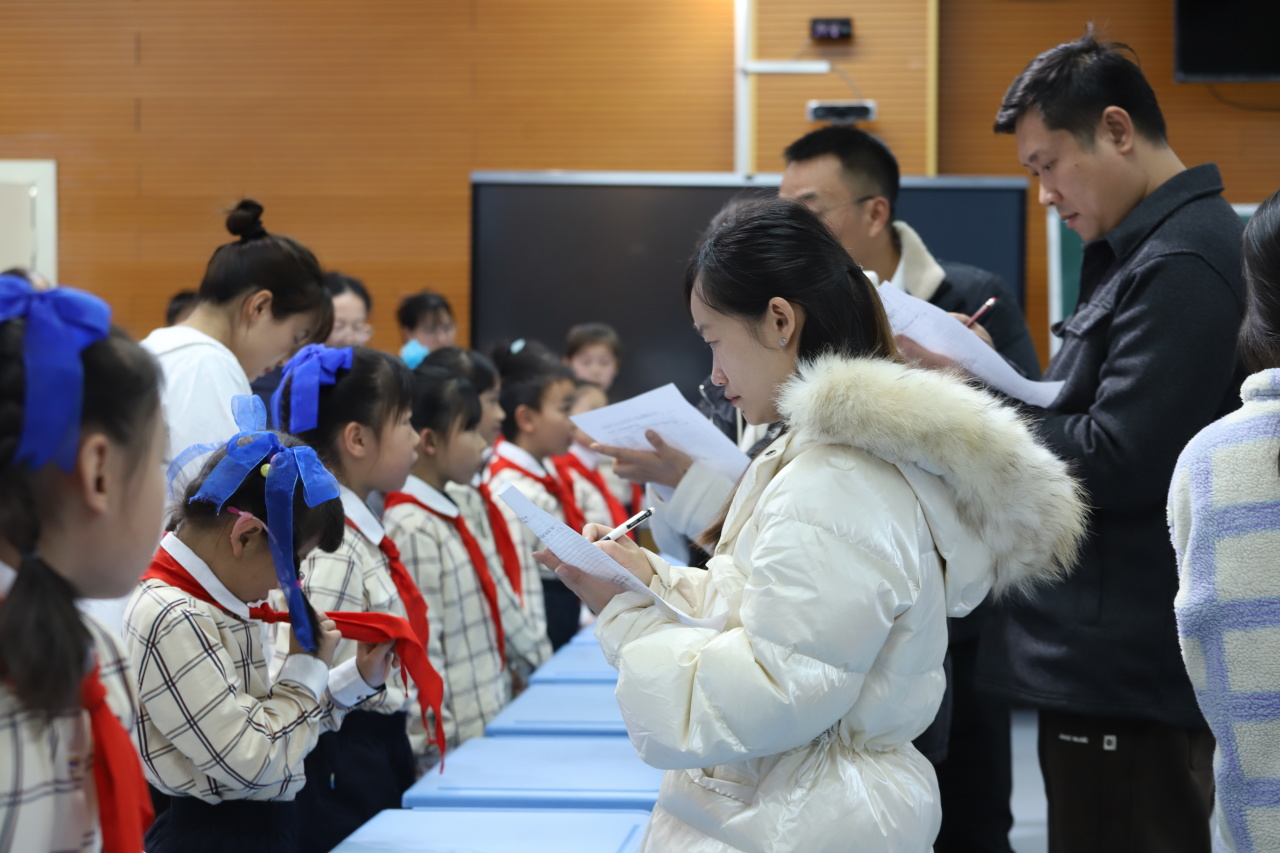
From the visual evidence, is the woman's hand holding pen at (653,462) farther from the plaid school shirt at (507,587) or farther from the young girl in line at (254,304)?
the plaid school shirt at (507,587)

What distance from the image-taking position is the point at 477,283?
611 centimetres

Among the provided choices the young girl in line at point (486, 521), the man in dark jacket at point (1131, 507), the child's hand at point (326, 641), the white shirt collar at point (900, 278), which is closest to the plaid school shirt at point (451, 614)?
the young girl in line at point (486, 521)

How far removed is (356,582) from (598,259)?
405 cm

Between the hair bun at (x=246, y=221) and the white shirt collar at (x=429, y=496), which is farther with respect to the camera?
the white shirt collar at (x=429, y=496)

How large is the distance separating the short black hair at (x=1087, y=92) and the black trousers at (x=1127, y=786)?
106 cm

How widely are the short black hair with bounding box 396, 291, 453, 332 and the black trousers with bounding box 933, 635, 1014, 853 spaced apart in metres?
3.36

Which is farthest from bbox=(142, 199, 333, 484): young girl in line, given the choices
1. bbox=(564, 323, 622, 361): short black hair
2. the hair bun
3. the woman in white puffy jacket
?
bbox=(564, 323, 622, 361): short black hair

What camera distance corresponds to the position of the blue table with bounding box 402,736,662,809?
6.82 feet

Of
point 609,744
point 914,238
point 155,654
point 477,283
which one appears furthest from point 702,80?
point 155,654

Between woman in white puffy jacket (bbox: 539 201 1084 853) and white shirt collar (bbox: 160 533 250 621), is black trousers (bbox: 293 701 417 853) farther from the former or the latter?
woman in white puffy jacket (bbox: 539 201 1084 853)

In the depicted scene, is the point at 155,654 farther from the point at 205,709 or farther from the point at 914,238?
the point at 914,238

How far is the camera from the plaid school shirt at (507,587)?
3.35 metres

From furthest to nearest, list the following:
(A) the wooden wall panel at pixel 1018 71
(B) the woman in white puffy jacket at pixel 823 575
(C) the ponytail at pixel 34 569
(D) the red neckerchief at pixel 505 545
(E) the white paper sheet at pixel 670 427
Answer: (A) the wooden wall panel at pixel 1018 71 < (D) the red neckerchief at pixel 505 545 < (E) the white paper sheet at pixel 670 427 < (B) the woman in white puffy jacket at pixel 823 575 < (C) the ponytail at pixel 34 569

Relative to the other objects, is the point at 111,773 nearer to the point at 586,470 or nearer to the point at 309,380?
the point at 309,380
